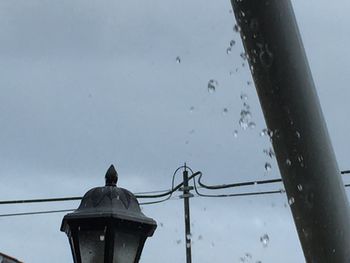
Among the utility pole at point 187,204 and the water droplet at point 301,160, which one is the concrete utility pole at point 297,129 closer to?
the water droplet at point 301,160

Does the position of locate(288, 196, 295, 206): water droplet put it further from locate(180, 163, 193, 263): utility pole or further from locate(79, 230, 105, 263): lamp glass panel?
locate(180, 163, 193, 263): utility pole

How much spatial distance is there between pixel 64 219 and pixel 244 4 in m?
2.73

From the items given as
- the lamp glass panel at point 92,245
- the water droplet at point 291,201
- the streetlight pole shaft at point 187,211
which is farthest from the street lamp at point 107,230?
the streetlight pole shaft at point 187,211

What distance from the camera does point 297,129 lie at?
1.27m

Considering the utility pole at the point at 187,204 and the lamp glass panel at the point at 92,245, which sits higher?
the utility pole at the point at 187,204

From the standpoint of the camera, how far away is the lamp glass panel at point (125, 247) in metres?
3.68

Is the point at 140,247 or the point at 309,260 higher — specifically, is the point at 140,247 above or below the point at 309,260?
above

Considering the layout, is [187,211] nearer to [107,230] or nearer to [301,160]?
[107,230]

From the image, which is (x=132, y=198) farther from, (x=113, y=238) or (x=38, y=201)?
(x=38, y=201)

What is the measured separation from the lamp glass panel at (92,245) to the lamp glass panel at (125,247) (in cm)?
7

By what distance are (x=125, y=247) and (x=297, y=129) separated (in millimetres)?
2564

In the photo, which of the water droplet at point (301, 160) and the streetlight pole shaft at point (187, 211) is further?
the streetlight pole shaft at point (187, 211)

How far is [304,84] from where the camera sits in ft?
4.23

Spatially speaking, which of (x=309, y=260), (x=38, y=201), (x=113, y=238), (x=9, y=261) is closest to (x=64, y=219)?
(x=113, y=238)
